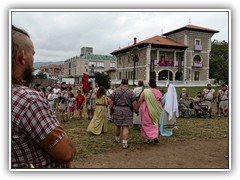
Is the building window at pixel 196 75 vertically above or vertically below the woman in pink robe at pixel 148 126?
above

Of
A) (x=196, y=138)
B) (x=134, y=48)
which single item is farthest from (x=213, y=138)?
(x=134, y=48)

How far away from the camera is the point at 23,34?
1469 mm

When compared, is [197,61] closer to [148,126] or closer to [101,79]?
[101,79]

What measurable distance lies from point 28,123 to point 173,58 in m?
34.3

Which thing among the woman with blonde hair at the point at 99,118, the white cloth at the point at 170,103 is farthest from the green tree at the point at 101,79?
the white cloth at the point at 170,103

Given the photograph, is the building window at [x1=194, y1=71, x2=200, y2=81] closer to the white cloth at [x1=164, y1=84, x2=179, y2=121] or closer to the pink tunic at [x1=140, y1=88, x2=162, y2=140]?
the white cloth at [x1=164, y1=84, x2=179, y2=121]

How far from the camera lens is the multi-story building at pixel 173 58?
3128 cm

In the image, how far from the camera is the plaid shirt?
1344 millimetres

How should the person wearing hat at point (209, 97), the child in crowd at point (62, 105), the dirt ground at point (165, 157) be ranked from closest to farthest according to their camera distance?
1. the dirt ground at point (165, 157)
2. the child in crowd at point (62, 105)
3. the person wearing hat at point (209, 97)

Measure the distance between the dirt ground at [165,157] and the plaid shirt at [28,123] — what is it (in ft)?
9.98

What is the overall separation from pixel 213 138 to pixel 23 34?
6.66 metres

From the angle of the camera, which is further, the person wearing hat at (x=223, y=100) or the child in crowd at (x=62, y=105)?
the person wearing hat at (x=223, y=100)

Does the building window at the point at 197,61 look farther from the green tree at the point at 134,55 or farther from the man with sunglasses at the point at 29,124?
the man with sunglasses at the point at 29,124

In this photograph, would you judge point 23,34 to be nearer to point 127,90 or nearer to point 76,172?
point 76,172
